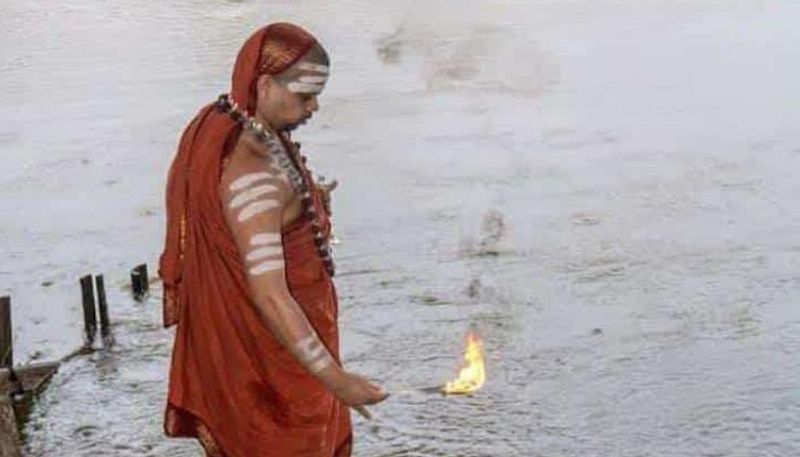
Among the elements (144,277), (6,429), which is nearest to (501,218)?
(144,277)

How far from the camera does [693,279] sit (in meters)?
9.34

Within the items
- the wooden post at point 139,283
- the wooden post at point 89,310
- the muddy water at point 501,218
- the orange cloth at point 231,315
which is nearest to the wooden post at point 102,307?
the wooden post at point 89,310

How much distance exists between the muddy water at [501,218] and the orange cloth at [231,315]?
2733 mm

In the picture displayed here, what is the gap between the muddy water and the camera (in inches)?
288

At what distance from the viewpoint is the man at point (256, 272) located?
3.75m

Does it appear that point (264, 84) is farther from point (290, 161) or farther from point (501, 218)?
point (501, 218)

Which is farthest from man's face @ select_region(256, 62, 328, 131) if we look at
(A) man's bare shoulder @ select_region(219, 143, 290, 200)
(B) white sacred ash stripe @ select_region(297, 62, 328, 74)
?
(A) man's bare shoulder @ select_region(219, 143, 290, 200)

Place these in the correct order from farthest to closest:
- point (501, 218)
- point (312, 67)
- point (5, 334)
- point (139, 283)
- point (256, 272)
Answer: point (501, 218)
point (139, 283)
point (5, 334)
point (312, 67)
point (256, 272)

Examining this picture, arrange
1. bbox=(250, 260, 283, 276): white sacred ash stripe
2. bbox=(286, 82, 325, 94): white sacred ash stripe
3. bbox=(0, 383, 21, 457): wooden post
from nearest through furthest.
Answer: bbox=(250, 260, 283, 276): white sacred ash stripe → bbox=(286, 82, 325, 94): white sacred ash stripe → bbox=(0, 383, 21, 457): wooden post

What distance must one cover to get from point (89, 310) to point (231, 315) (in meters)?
5.14

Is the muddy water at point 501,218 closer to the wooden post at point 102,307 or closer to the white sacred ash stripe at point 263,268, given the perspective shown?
the wooden post at point 102,307

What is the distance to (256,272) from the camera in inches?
146

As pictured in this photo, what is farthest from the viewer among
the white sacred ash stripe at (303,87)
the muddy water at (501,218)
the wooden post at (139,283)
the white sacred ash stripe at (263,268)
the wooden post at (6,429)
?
the wooden post at (139,283)

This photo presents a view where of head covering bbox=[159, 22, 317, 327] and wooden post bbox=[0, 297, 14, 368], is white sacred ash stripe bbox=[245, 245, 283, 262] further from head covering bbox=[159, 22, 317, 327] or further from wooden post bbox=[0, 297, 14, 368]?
wooden post bbox=[0, 297, 14, 368]
